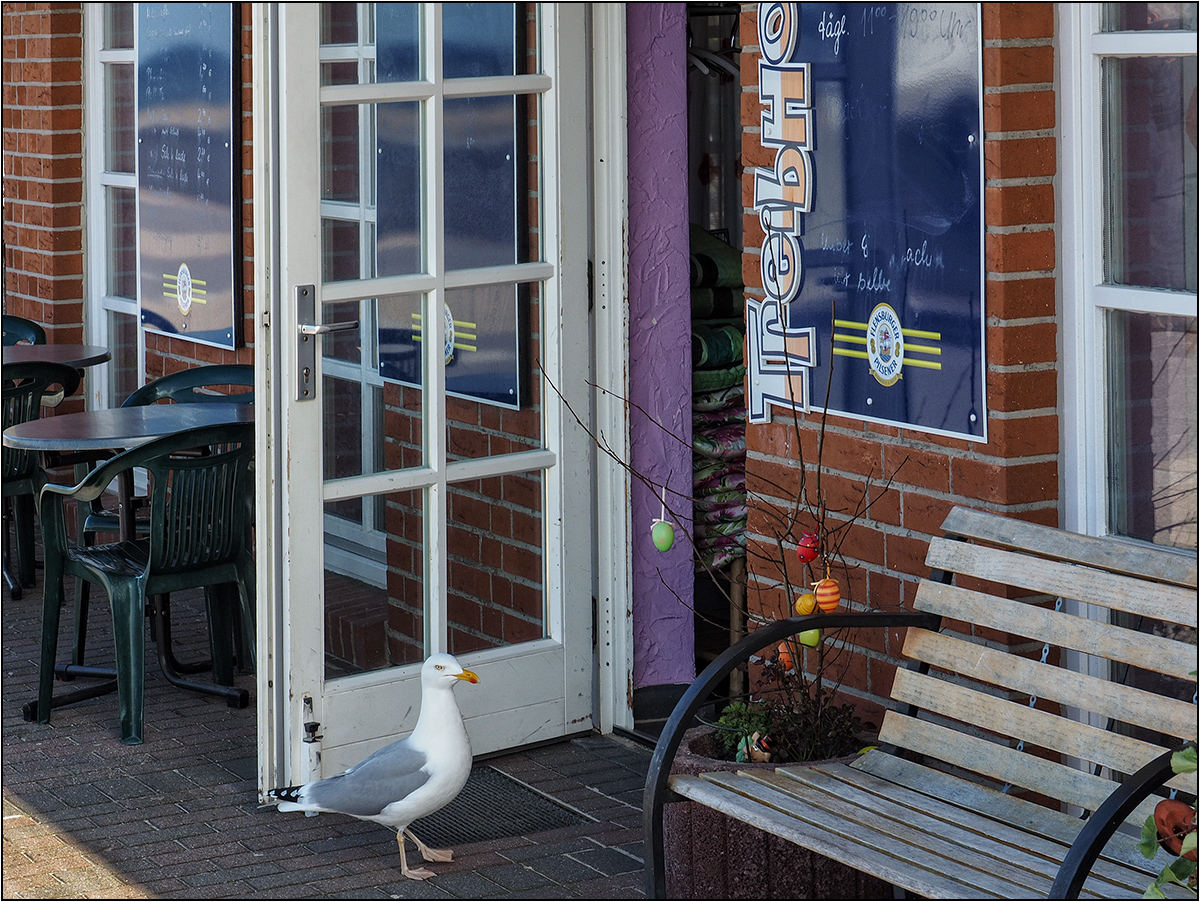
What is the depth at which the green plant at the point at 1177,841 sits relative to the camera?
8.49 feet

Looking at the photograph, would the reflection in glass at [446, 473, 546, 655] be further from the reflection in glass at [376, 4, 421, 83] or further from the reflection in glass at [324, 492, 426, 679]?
the reflection in glass at [376, 4, 421, 83]

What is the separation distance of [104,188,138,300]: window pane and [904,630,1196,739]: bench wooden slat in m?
5.33

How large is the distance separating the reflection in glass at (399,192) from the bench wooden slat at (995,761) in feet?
6.04

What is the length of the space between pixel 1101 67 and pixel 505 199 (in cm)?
180

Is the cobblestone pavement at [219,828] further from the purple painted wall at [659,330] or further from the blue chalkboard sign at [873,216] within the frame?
the blue chalkboard sign at [873,216]

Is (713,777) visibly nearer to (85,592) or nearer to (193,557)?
(193,557)

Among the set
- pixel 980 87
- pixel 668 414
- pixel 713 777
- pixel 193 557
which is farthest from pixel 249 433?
pixel 980 87

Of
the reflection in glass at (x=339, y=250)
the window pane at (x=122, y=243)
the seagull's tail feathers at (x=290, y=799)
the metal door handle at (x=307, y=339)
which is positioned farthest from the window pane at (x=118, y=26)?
the seagull's tail feathers at (x=290, y=799)

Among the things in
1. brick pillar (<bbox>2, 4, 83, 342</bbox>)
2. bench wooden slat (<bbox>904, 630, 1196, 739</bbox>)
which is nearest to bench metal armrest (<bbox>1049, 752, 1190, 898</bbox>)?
bench wooden slat (<bbox>904, 630, 1196, 739</bbox>)

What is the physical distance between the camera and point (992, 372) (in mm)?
3730

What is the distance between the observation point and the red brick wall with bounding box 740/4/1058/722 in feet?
12.0

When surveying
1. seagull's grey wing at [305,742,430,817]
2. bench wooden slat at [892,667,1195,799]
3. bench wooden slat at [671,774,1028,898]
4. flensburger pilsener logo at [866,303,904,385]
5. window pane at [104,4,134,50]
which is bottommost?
seagull's grey wing at [305,742,430,817]

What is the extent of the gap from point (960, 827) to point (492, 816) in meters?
1.60

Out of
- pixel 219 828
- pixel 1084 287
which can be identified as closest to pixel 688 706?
pixel 1084 287
